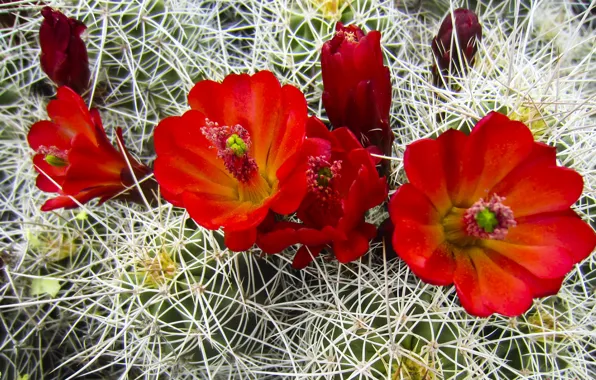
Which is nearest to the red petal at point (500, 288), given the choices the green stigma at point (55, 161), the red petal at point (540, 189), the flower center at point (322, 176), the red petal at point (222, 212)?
the red petal at point (540, 189)

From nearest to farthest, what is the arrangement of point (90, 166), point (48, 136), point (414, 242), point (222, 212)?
point (414, 242) → point (222, 212) → point (90, 166) → point (48, 136)

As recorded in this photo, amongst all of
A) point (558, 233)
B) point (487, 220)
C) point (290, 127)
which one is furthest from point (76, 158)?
point (558, 233)

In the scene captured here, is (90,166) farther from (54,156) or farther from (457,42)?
(457,42)

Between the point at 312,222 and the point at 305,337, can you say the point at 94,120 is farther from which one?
the point at 305,337

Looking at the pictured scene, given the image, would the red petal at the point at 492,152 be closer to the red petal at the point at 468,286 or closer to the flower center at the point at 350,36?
the red petal at the point at 468,286

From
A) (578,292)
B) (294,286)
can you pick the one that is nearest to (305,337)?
(294,286)
